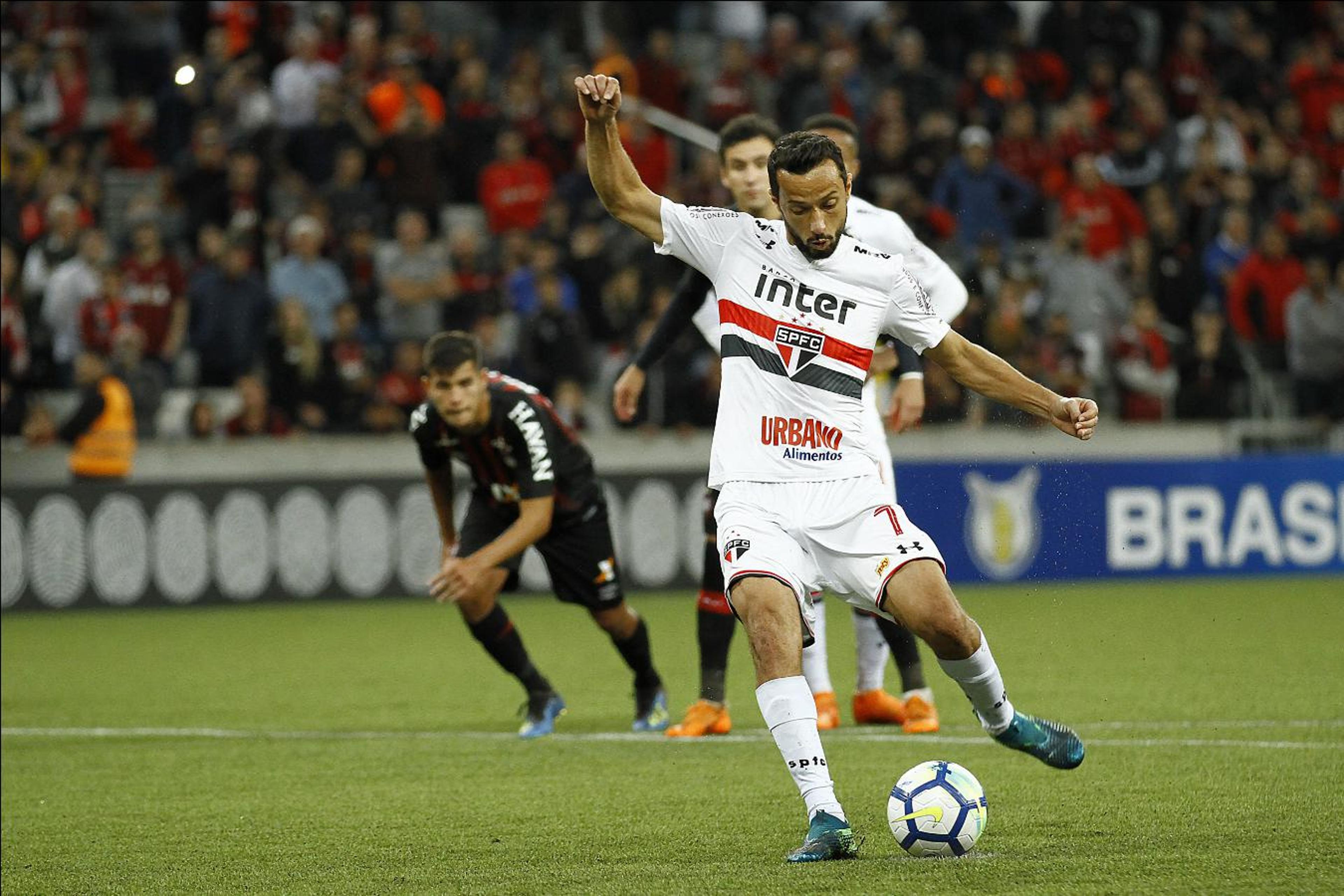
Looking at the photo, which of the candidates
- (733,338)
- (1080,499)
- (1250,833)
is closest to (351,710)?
(733,338)

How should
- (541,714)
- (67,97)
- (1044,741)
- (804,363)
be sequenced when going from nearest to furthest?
(804,363)
(1044,741)
(541,714)
(67,97)

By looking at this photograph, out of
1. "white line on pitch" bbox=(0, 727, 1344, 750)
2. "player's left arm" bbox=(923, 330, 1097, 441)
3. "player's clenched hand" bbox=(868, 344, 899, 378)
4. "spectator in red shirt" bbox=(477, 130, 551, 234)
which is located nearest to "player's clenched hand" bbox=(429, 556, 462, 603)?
"white line on pitch" bbox=(0, 727, 1344, 750)

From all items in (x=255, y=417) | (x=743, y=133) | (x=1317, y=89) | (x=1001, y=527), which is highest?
(x=1317, y=89)

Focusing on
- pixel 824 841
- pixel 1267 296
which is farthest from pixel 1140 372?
pixel 824 841

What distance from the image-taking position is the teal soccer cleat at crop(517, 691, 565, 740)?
29.2 feet

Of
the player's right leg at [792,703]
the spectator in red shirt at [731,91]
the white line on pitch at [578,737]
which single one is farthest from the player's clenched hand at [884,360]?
the spectator in red shirt at [731,91]

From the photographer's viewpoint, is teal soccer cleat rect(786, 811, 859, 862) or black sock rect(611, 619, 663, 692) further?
black sock rect(611, 619, 663, 692)

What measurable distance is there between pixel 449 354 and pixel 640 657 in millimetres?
1699

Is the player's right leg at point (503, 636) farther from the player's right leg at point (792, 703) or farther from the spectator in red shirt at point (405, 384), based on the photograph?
the spectator in red shirt at point (405, 384)

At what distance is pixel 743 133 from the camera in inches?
324

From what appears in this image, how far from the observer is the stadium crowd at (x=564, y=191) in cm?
1698

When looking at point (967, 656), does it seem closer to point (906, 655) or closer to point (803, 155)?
point (803, 155)

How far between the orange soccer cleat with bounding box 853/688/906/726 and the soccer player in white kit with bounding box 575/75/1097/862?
8.37 ft

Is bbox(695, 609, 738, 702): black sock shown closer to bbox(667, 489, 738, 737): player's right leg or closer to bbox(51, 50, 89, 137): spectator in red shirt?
bbox(667, 489, 738, 737): player's right leg
